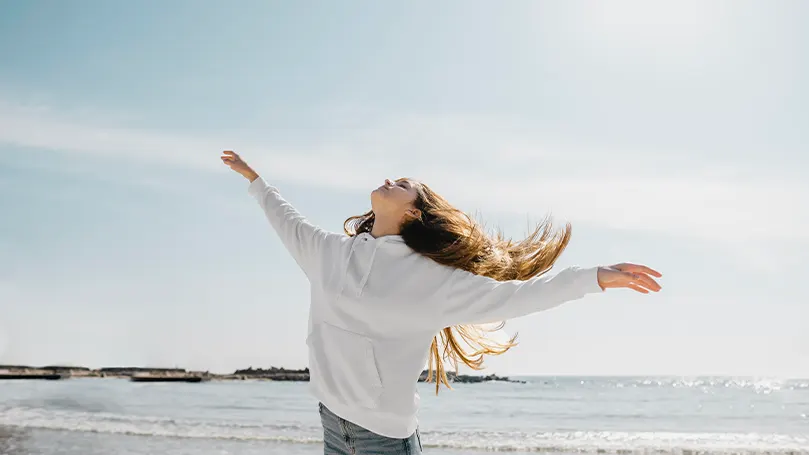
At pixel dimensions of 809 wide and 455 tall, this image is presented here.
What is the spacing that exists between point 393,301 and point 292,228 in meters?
0.58

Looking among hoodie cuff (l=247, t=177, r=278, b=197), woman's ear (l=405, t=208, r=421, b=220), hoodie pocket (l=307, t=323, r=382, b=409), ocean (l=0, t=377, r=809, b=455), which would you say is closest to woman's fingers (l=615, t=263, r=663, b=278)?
woman's ear (l=405, t=208, r=421, b=220)

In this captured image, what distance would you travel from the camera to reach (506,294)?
7.61ft

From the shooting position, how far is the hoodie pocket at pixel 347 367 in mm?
2441

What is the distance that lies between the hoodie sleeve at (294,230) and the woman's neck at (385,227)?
144 mm

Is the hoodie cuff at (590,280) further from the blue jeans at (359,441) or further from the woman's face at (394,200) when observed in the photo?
the blue jeans at (359,441)

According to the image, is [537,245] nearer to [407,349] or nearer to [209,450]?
[407,349]

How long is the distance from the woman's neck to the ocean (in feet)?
21.6

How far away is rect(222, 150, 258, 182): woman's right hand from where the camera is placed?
3070mm

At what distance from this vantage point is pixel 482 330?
116 inches

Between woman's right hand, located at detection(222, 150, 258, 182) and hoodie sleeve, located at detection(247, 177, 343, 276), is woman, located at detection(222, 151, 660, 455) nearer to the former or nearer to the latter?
hoodie sleeve, located at detection(247, 177, 343, 276)

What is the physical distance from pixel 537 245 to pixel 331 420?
1038 mm

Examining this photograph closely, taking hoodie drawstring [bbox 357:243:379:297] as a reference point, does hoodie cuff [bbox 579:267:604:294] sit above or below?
below

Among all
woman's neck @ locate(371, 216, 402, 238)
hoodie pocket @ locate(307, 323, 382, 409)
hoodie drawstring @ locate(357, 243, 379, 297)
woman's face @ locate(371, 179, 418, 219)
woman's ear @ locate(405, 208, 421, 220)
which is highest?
woman's face @ locate(371, 179, 418, 219)

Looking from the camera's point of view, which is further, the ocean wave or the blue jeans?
the ocean wave
